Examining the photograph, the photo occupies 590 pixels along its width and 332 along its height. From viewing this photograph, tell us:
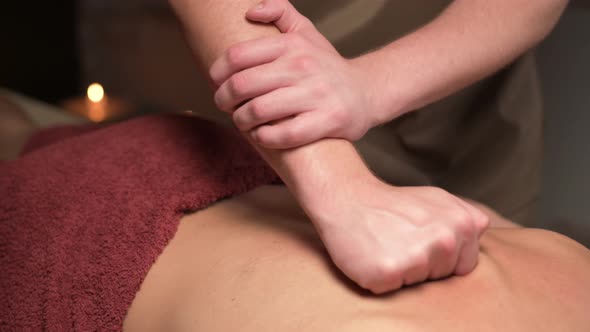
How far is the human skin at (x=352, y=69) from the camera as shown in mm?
717

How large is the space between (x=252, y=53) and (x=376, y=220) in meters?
0.24

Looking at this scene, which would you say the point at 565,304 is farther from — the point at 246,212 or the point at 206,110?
the point at 206,110

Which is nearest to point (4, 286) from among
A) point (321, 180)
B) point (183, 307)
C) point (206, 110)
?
point (183, 307)

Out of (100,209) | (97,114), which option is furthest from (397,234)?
(97,114)

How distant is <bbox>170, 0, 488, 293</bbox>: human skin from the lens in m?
0.62

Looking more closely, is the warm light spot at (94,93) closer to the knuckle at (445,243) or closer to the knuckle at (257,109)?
the knuckle at (257,109)

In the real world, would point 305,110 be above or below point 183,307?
above

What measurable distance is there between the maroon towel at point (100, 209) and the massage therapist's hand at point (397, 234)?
253 mm

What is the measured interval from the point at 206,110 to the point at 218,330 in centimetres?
103

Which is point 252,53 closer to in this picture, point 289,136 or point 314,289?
point 289,136

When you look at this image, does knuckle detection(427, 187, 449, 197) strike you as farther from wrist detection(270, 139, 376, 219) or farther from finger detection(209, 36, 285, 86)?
finger detection(209, 36, 285, 86)

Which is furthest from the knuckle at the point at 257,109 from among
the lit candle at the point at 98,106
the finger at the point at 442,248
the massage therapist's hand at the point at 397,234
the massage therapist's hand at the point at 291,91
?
the lit candle at the point at 98,106

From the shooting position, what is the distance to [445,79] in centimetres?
85

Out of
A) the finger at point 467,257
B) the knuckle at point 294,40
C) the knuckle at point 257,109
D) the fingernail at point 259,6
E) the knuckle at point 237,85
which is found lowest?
the finger at point 467,257
